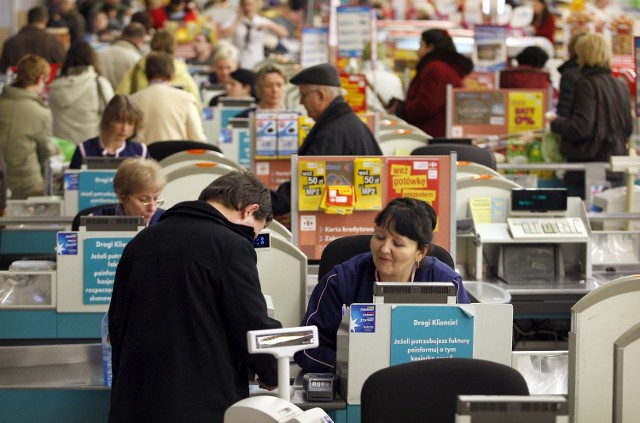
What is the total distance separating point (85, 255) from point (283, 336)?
7.58 ft

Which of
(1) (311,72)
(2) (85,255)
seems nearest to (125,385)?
(2) (85,255)

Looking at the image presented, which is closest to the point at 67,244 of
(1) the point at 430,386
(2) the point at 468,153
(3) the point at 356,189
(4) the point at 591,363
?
(3) the point at 356,189

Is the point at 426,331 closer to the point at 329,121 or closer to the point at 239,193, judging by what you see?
the point at 239,193

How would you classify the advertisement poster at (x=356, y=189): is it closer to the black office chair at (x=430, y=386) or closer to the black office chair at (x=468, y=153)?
the black office chair at (x=468, y=153)

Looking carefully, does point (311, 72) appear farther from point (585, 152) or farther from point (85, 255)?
point (585, 152)

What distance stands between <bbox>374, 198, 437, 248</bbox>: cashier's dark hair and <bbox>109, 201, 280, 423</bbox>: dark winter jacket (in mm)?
1030

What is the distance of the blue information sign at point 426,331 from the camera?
4.30 metres

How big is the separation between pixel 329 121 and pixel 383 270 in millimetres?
2848

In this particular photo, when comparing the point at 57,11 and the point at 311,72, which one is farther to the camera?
the point at 57,11

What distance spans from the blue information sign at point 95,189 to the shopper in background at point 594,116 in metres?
4.41

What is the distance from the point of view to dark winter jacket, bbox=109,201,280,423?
4070mm

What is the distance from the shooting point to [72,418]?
473 centimetres

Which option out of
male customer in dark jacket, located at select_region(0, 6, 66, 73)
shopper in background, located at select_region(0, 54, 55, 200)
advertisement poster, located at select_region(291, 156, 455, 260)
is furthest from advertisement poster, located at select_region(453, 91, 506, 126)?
advertisement poster, located at select_region(291, 156, 455, 260)

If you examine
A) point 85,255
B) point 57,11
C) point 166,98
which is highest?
point 57,11
